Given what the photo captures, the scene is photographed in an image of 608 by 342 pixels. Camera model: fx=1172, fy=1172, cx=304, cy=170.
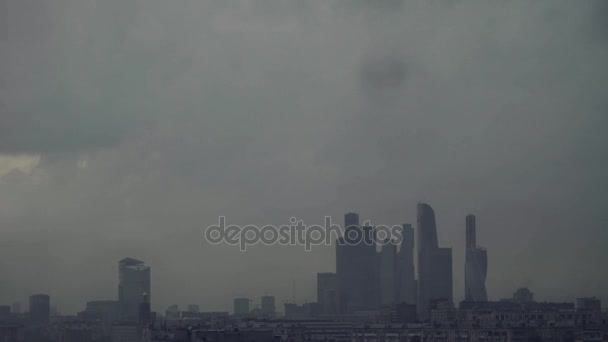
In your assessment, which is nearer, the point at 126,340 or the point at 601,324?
the point at 601,324

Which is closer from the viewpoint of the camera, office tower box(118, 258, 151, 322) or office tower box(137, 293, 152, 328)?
office tower box(137, 293, 152, 328)

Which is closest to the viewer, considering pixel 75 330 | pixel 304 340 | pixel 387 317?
pixel 304 340

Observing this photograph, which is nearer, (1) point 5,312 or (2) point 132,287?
(1) point 5,312

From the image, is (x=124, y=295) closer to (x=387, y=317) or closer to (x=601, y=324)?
(x=387, y=317)

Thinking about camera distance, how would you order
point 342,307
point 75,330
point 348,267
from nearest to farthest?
point 75,330 < point 342,307 < point 348,267

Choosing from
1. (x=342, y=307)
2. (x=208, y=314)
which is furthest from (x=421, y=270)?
(x=208, y=314)

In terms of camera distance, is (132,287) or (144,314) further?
(132,287)

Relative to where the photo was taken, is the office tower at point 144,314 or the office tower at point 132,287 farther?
the office tower at point 132,287
